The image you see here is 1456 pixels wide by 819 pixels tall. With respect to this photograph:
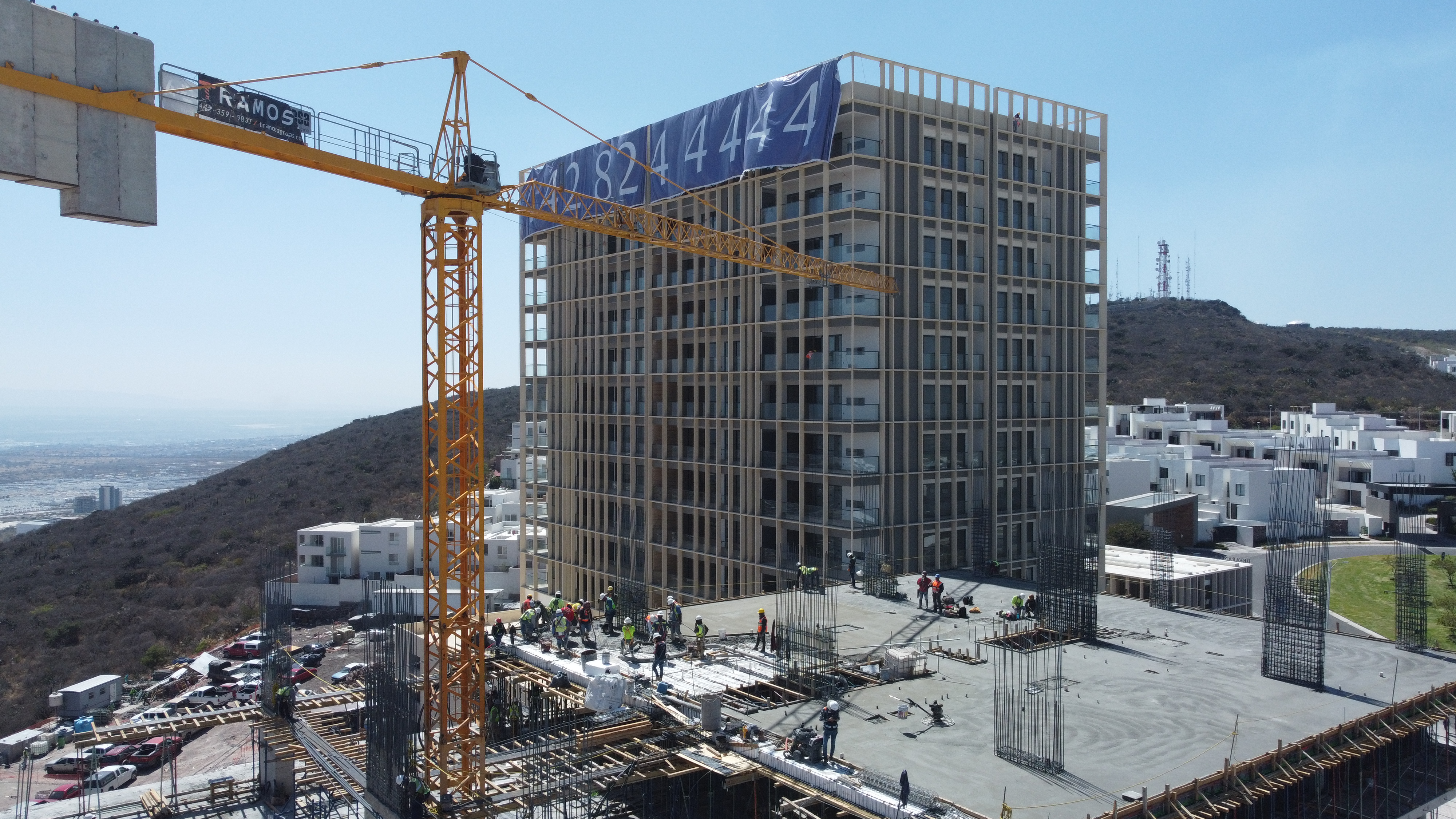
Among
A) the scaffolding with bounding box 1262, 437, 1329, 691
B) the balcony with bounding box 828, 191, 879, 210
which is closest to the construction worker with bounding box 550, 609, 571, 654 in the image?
the scaffolding with bounding box 1262, 437, 1329, 691

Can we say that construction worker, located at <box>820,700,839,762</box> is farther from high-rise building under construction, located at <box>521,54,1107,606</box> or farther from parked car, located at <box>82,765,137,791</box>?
parked car, located at <box>82,765,137,791</box>

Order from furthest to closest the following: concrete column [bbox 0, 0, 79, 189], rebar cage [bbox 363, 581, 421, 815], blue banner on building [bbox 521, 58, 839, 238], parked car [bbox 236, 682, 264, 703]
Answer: parked car [bbox 236, 682, 264, 703]
blue banner on building [bbox 521, 58, 839, 238]
rebar cage [bbox 363, 581, 421, 815]
concrete column [bbox 0, 0, 79, 189]

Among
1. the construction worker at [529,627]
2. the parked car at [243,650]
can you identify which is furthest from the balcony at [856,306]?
the parked car at [243,650]

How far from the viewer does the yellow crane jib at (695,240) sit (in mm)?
40156

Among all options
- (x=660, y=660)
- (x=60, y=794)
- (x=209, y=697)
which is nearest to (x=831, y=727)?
(x=660, y=660)

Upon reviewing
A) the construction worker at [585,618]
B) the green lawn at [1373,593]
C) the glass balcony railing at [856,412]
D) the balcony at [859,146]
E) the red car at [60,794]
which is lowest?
the red car at [60,794]

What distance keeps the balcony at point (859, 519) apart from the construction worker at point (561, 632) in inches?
786

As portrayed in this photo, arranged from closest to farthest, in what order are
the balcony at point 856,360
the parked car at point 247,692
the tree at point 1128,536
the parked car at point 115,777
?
the parked car at point 115,777 → the balcony at point 856,360 → the parked car at point 247,692 → the tree at point 1128,536

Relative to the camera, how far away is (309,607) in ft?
302

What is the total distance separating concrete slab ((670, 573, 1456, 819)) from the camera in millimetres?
20172

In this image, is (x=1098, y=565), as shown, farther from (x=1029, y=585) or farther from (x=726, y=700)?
(x=726, y=700)

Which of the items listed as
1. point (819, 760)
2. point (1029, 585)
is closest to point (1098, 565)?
point (1029, 585)

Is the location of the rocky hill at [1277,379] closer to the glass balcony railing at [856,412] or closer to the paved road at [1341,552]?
the paved road at [1341,552]

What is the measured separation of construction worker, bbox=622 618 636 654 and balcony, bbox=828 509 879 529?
2006cm
